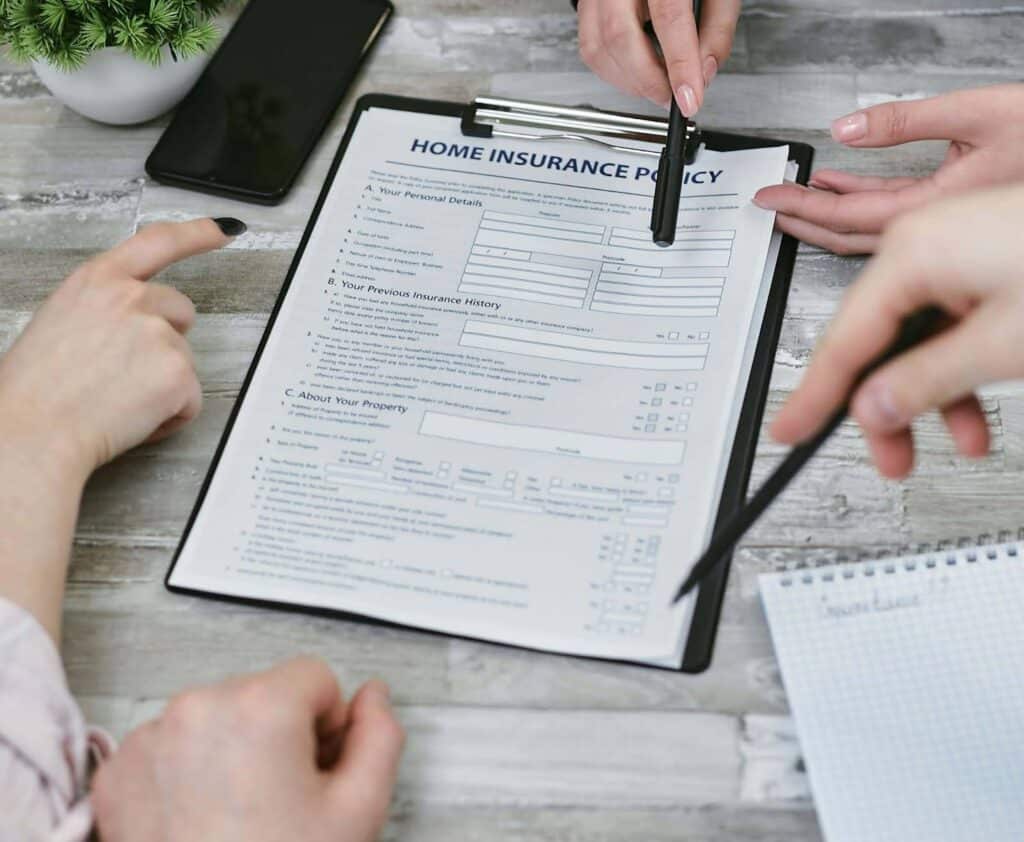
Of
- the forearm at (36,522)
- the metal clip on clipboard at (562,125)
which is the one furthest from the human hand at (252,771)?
the metal clip on clipboard at (562,125)

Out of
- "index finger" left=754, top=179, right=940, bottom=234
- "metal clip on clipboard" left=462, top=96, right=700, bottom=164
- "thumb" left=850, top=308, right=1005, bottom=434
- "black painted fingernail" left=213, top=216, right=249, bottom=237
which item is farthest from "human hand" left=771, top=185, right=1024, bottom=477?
"black painted fingernail" left=213, top=216, right=249, bottom=237

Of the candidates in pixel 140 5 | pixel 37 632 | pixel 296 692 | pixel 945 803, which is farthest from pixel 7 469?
pixel 945 803

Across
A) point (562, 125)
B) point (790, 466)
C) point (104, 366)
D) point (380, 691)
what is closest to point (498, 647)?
point (380, 691)

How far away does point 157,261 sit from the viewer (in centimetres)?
75

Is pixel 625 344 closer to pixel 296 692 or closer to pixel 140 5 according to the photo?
pixel 296 692

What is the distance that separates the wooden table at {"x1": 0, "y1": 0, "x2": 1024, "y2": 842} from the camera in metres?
0.60

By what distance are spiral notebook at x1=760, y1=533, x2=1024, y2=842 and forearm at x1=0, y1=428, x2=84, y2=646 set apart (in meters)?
0.41

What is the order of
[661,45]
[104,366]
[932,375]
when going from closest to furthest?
[932,375], [104,366], [661,45]

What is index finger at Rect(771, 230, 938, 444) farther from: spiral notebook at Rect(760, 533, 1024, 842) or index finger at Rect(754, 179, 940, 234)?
index finger at Rect(754, 179, 940, 234)

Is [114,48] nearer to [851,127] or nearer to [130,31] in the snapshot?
[130,31]

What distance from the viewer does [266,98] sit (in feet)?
2.90

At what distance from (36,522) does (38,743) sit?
137mm

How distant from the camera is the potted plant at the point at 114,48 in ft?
2.51

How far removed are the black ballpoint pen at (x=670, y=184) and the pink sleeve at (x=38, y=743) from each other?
1.54 feet
